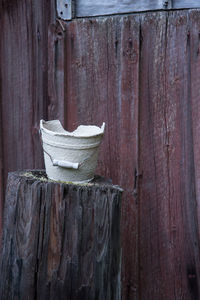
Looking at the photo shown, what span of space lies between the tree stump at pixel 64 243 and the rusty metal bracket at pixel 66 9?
120 cm

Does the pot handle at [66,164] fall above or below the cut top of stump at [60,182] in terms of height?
above

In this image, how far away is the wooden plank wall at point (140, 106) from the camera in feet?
7.27

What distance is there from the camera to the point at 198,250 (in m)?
2.25

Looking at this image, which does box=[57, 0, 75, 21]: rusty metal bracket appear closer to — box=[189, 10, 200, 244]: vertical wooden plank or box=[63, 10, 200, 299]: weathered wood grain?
box=[63, 10, 200, 299]: weathered wood grain

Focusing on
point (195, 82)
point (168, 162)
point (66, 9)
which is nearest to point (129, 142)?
point (168, 162)

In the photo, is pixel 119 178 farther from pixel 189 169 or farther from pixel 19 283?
pixel 19 283

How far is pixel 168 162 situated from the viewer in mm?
2262

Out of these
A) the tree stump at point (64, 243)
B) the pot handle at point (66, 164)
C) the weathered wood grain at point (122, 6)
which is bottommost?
the tree stump at point (64, 243)

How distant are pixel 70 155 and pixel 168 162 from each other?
2.34ft

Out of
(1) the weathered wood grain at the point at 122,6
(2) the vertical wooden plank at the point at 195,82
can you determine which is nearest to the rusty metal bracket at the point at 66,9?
(1) the weathered wood grain at the point at 122,6

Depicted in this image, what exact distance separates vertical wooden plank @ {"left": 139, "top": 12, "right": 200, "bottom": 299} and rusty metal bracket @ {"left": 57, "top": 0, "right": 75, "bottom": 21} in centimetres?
51

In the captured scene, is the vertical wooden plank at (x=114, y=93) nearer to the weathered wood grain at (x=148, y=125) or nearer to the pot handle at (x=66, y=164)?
the weathered wood grain at (x=148, y=125)

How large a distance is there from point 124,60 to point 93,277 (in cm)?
134

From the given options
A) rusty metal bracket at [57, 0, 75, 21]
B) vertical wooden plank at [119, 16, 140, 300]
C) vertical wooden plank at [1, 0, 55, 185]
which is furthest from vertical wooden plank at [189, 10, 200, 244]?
vertical wooden plank at [1, 0, 55, 185]
